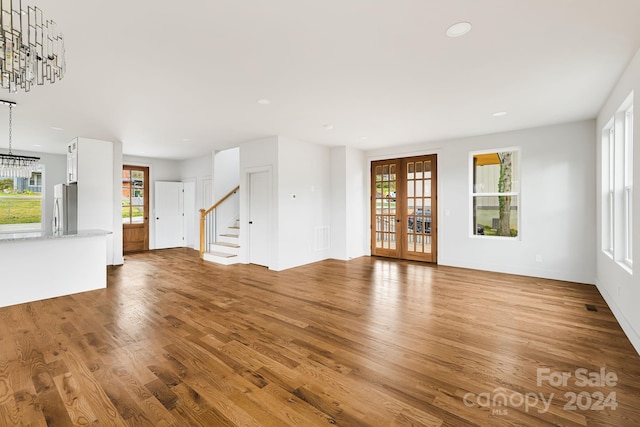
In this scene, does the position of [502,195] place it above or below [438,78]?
below

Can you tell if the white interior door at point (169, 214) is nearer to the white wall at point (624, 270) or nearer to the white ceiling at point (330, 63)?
the white ceiling at point (330, 63)

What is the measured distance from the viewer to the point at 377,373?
2299 mm

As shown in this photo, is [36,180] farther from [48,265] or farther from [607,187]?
[607,187]

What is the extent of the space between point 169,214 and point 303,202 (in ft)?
16.0

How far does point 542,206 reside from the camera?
17.3 feet

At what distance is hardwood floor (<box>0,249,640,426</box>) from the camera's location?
Result: 6.14 ft

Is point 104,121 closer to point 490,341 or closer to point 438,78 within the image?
point 438,78

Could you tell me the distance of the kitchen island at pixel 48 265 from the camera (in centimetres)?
391

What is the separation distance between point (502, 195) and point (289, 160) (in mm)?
4242

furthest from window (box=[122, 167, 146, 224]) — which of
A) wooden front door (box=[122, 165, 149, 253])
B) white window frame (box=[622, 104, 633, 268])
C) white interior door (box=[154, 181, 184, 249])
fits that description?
white window frame (box=[622, 104, 633, 268])

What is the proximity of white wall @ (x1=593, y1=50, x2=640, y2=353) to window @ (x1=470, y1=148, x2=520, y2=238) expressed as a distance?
1.33m

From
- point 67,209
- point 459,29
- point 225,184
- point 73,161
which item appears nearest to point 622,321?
point 459,29

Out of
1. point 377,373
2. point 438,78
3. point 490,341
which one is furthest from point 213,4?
point 490,341

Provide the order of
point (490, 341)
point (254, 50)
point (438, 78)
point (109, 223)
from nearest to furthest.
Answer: point (254, 50) < point (490, 341) < point (438, 78) < point (109, 223)
